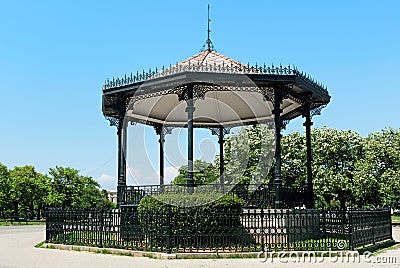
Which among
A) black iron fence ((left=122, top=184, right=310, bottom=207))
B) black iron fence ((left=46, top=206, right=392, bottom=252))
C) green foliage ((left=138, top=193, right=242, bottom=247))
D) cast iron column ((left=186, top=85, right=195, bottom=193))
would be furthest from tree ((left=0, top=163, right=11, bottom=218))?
green foliage ((left=138, top=193, right=242, bottom=247))

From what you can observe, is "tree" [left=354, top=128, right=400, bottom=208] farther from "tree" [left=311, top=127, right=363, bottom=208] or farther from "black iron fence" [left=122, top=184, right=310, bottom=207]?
"black iron fence" [left=122, top=184, right=310, bottom=207]

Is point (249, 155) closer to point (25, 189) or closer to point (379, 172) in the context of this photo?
point (379, 172)

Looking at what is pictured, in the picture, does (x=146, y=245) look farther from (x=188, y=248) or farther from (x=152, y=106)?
(x=152, y=106)

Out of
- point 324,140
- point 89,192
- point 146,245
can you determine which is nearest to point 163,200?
point 146,245

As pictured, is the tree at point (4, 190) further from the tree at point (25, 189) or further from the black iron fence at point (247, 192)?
the black iron fence at point (247, 192)

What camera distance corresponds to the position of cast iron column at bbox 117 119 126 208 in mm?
18766

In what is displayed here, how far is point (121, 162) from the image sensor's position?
1983 centimetres

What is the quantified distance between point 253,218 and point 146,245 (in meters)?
3.44

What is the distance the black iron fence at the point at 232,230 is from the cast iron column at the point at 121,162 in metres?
2.68

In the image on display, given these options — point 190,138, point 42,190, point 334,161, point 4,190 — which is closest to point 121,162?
point 190,138

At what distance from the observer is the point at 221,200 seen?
15.0 metres

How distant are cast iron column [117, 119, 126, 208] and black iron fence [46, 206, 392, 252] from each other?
8.78 ft

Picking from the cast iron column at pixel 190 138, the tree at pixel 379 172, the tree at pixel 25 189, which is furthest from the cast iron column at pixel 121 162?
the tree at pixel 25 189

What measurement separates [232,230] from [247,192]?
4.22 m
